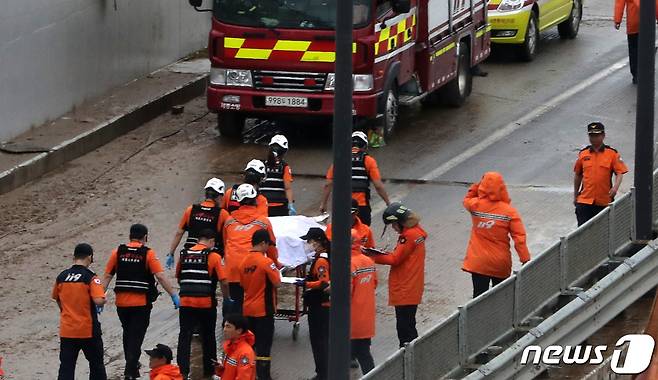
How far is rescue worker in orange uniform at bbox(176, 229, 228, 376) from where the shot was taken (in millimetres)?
14664

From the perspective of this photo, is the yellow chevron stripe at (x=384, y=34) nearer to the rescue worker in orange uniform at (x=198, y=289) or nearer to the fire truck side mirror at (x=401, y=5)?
the fire truck side mirror at (x=401, y=5)

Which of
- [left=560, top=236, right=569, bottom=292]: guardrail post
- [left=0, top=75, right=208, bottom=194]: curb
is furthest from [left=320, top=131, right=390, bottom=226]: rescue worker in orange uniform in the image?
[left=0, top=75, right=208, bottom=194]: curb

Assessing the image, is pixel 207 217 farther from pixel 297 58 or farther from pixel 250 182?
pixel 297 58

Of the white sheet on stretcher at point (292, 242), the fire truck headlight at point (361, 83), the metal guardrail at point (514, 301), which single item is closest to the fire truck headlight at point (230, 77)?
the fire truck headlight at point (361, 83)

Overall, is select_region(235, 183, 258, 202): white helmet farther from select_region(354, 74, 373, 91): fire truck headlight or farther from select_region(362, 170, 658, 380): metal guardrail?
select_region(354, 74, 373, 91): fire truck headlight

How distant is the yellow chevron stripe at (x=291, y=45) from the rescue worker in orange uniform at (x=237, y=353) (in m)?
8.94

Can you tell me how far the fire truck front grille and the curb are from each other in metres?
2.38

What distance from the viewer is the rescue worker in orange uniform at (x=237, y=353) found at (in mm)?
13180

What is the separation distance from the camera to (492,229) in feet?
50.0

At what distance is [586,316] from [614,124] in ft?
30.5

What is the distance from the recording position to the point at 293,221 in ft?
52.2

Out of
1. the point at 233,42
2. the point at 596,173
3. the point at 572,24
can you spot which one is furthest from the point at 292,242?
the point at 572,24

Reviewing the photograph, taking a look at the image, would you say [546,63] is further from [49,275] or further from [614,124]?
[49,275]

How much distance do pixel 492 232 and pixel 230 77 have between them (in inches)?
304
